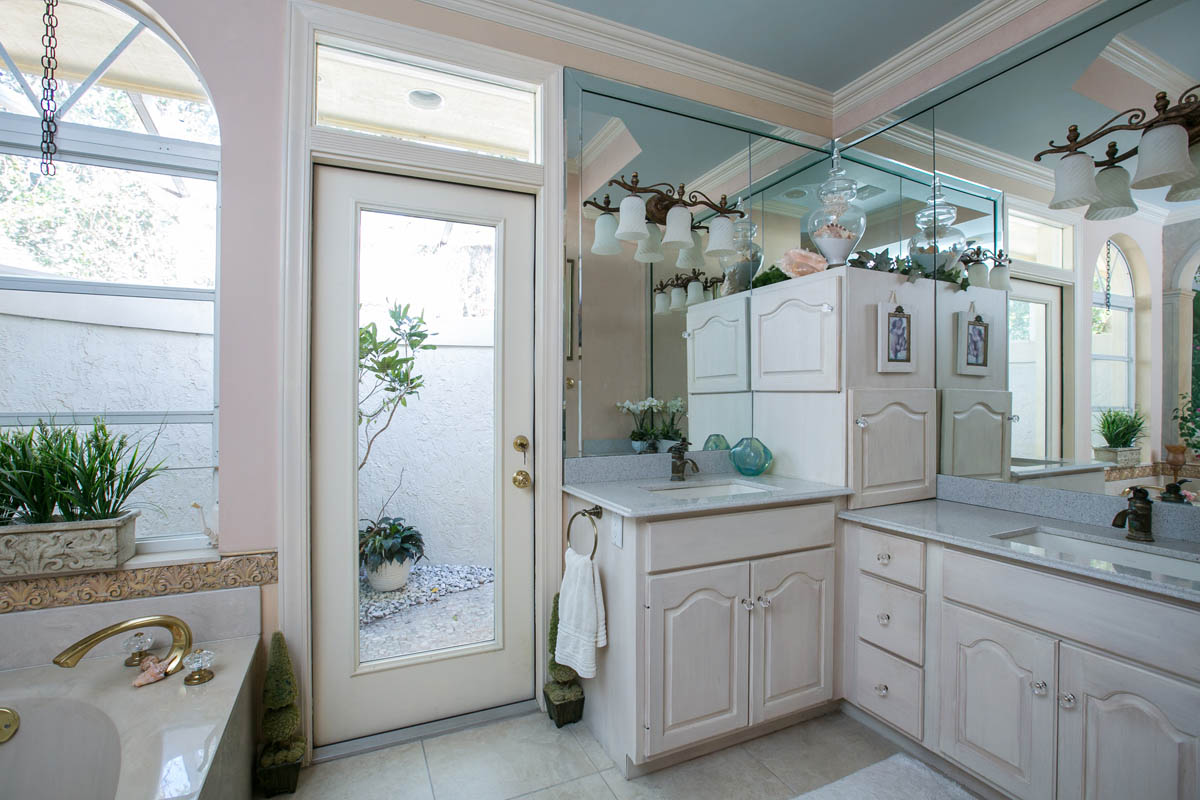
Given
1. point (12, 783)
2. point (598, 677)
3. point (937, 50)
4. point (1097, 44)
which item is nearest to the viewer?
point (12, 783)

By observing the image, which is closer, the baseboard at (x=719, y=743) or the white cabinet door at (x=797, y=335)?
the baseboard at (x=719, y=743)

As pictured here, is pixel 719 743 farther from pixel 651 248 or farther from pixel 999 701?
pixel 651 248

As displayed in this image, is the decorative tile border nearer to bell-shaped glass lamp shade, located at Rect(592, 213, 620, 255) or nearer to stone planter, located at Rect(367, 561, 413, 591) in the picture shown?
stone planter, located at Rect(367, 561, 413, 591)

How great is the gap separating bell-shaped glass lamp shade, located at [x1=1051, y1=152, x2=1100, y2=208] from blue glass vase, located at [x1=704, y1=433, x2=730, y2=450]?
1448 millimetres

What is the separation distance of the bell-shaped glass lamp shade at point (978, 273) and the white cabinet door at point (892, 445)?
0.46 metres

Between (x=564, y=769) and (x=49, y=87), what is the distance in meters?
2.65

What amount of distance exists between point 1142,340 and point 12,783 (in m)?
3.34

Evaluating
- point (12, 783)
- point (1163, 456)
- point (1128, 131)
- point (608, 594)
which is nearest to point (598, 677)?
point (608, 594)

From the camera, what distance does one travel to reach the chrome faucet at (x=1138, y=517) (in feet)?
5.22

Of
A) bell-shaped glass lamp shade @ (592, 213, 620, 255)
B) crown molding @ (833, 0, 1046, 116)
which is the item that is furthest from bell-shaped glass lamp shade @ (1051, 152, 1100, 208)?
bell-shaped glass lamp shade @ (592, 213, 620, 255)

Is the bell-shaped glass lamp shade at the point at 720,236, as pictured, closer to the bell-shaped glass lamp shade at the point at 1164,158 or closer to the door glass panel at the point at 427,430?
the door glass panel at the point at 427,430

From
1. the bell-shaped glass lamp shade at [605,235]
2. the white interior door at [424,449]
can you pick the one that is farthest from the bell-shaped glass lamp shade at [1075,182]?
the white interior door at [424,449]

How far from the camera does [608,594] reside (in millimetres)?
1886

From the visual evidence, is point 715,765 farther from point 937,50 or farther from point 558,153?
point 937,50
